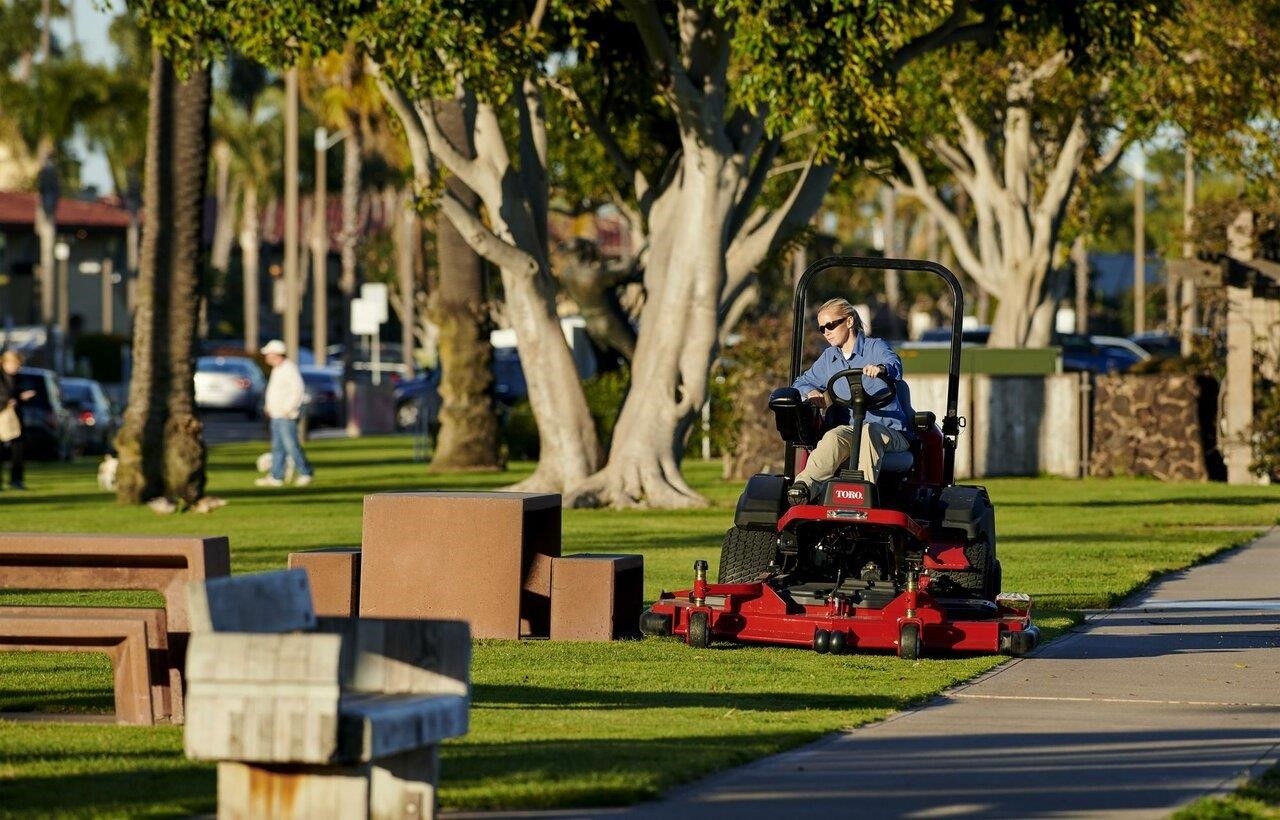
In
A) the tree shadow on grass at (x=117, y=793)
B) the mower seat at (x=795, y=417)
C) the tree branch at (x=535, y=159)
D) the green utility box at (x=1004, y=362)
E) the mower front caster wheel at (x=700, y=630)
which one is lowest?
the tree shadow on grass at (x=117, y=793)

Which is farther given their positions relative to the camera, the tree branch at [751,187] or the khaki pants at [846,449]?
the tree branch at [751,187]

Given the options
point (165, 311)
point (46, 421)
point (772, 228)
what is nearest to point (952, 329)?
point (772, 228)

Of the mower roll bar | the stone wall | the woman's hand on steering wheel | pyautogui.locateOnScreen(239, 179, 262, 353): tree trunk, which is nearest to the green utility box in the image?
the stone wall

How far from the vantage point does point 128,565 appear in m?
9.89

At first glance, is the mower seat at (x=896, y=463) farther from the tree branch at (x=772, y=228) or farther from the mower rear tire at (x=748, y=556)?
the tree branch at (x=772, y=228)

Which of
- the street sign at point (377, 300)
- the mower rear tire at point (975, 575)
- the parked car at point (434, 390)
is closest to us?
the mower rear tire at point (975, 575)

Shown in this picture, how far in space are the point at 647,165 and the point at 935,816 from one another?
24.0 m

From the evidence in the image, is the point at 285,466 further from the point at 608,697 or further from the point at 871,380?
the point at 608,697

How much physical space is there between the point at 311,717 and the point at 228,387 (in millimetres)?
51880

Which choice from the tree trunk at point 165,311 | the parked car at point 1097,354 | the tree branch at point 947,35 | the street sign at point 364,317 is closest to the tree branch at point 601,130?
the tree branch at point 947,35

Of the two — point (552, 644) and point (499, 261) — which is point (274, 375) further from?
point (552, 644)

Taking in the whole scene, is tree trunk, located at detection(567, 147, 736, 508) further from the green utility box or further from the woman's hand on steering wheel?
the woman's hand on steering wheel

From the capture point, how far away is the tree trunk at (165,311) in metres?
26.9

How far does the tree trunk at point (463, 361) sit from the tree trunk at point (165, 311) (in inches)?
282
